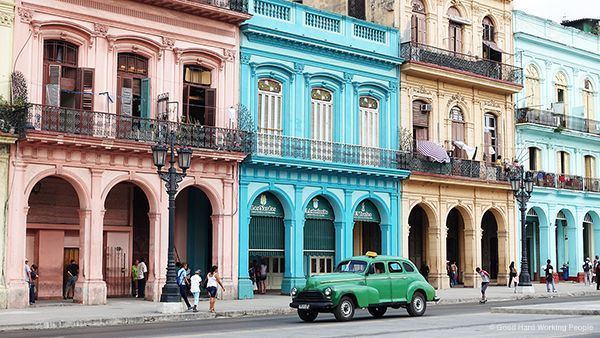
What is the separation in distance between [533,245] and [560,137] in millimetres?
5475

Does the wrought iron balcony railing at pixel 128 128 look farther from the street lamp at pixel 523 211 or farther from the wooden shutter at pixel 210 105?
the street lamp at pixel 523 211

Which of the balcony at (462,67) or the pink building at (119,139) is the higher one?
the balcony at (462,67)

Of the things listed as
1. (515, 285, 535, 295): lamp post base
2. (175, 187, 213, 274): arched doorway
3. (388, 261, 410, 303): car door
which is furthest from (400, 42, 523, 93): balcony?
(388, 261, 410, 303): car door

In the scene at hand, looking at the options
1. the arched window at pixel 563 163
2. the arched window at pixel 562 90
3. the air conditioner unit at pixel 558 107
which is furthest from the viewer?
the arched window at pixel 562 90

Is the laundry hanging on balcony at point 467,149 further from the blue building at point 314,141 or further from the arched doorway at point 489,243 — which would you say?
the arched doorway at point 489,243

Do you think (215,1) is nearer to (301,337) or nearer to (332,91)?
(332,91)

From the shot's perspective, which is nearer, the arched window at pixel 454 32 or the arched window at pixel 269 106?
the arched window at pixel 269 106

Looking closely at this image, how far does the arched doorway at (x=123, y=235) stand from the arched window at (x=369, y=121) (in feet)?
30.3

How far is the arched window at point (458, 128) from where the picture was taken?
38750mm

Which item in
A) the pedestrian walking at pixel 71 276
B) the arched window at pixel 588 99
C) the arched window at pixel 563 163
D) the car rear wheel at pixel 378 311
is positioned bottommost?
the car rear wheel at pixel 378 311

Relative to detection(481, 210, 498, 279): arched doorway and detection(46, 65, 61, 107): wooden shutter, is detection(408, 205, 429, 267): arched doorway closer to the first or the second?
detection(481, 210, 498, 279): arched doorway

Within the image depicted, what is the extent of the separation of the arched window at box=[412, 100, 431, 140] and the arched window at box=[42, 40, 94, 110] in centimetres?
1496

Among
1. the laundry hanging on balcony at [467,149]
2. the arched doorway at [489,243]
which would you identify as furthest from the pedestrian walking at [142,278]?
the arched doorway at [489,243]

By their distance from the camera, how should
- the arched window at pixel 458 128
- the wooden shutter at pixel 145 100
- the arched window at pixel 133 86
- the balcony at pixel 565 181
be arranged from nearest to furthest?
1. the arched window at pixel 133 86
2. the wooden shutter at pixel 145 100
3. the arched window at pixel 458 128
4. the balcony at pixel 565 181
